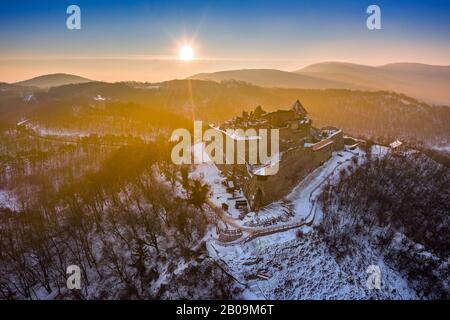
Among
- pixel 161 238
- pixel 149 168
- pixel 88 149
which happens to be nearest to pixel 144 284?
pixel 161 238

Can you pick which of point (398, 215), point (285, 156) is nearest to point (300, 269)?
point (285, 156)

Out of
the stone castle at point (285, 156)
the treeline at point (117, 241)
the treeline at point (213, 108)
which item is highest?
the treeline at point (213, 108)

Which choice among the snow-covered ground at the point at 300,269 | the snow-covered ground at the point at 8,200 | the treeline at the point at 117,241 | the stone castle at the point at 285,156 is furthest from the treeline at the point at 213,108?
the snow-covered ground at the point at 300,269

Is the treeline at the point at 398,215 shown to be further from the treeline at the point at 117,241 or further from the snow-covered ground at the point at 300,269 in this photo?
the treeline at the point at 117,241

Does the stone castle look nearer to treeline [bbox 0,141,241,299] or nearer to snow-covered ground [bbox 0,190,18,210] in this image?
treeline [bbox 0,141,241,299]

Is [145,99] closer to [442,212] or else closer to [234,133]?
[234,133]

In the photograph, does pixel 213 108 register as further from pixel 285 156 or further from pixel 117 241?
pixel 117 241
